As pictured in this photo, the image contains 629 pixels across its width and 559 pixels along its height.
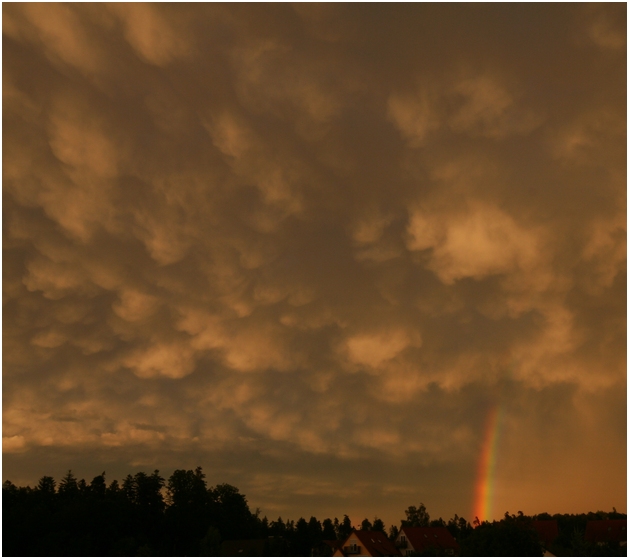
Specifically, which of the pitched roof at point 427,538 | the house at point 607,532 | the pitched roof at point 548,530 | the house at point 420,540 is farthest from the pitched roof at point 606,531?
the pitched roof at point 427,538

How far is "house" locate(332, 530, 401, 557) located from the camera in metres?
127

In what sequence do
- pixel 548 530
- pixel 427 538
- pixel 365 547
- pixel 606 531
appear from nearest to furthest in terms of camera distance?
pixel 606 531 < pixel 365 547 < pixel 548 530 < pixel 427 538

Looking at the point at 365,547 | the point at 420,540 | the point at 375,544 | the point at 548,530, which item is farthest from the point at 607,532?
the point at 365,547

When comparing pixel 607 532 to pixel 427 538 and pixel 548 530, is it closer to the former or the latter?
pixel 548 530

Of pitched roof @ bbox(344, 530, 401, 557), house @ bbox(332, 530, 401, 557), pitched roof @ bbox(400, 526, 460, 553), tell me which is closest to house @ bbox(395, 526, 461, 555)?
pitched roof @ bbox(400, 526, 460, 553)

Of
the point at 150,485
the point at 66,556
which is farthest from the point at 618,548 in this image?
the point at 150,485

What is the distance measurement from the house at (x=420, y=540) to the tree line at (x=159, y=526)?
A: 4.32 metres

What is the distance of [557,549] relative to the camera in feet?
323

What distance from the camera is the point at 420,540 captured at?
141 metres

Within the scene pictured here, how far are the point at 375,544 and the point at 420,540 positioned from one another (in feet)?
49.4

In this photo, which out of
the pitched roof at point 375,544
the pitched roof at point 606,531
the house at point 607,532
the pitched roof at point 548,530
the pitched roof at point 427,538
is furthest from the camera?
the pitched roof at point 427,538

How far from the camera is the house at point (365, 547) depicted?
12694 cm

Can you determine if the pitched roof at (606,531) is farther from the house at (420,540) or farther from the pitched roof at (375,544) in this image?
the pitched roof at (375,544)

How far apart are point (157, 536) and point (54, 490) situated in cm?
3156
